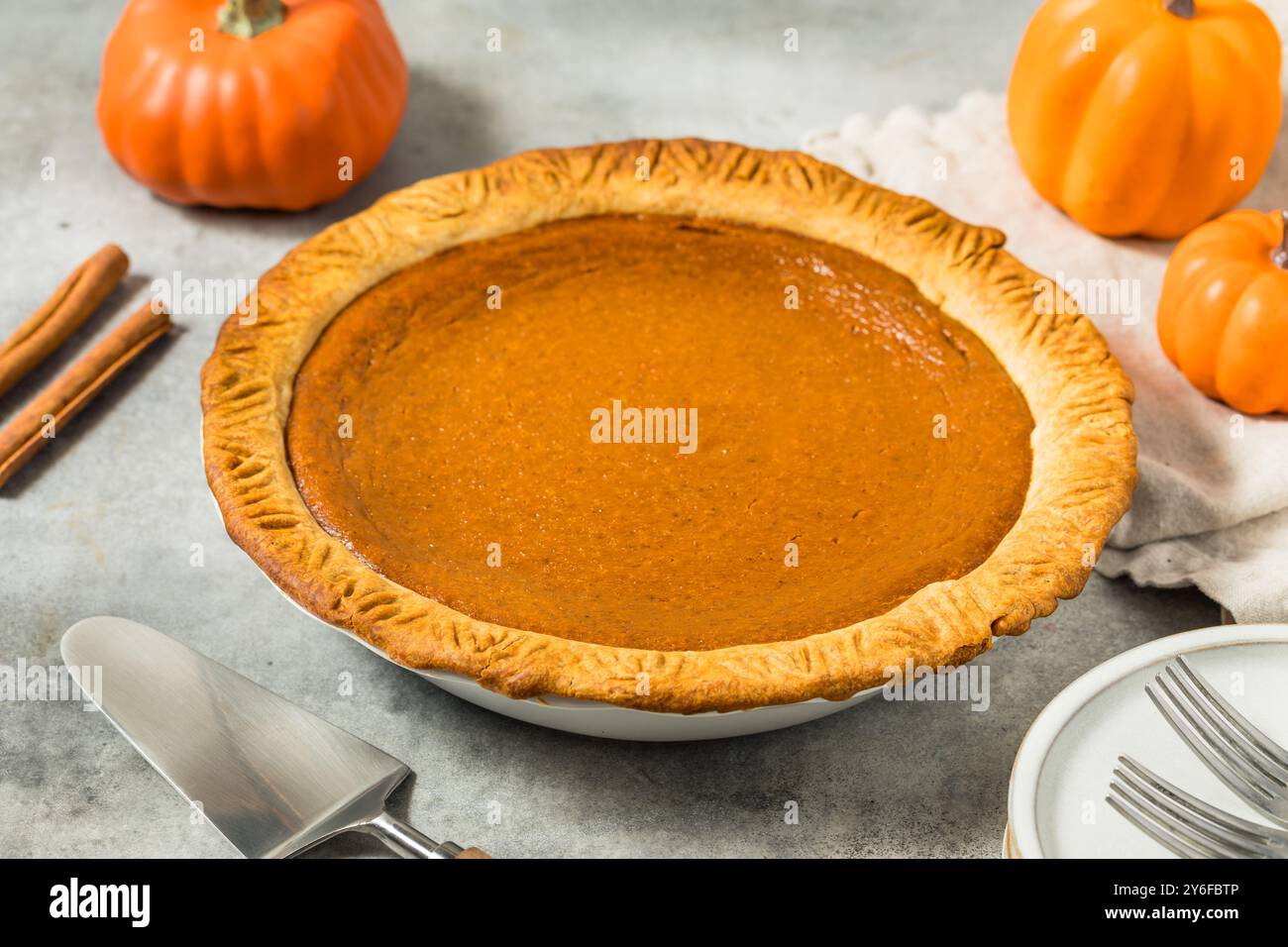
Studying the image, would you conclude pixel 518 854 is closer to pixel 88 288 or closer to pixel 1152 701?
pixel 1152 701

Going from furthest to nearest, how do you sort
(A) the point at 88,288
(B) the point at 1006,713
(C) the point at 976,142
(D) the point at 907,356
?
(C) the point at 976,142, (A) the point at 88,288, (D) the point at 907,356, (B) the point at 1006,713

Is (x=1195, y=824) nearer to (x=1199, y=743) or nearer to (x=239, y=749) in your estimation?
(x=1199, y=743)

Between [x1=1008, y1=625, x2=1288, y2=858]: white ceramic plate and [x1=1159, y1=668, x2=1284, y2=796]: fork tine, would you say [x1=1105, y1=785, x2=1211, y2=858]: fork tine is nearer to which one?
[x1=1008, y1=625, x2=1288, y2=858]: white ceramic plate

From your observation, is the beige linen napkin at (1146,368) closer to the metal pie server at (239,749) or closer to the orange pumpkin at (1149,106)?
the orange pumpkin at (1149,106)

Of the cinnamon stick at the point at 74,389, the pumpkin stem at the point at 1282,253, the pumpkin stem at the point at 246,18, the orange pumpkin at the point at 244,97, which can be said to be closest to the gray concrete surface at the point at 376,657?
the cinnamon stick at the point at 74,389

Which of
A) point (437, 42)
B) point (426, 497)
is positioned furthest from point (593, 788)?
point (437, 42)

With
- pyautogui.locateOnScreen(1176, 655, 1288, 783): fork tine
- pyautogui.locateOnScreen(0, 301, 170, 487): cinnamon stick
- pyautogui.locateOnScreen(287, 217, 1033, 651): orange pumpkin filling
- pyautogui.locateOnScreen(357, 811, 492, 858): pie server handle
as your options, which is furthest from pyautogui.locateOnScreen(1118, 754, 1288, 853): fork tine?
pyautogui.locateOnScreen(0, 301, 170, 487): cinnamon stick
